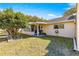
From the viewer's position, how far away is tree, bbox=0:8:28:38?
12398 millimetres

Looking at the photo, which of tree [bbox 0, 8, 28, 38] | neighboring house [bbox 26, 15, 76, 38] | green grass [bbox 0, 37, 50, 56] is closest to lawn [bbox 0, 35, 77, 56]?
green grass [bbox 0, 37, 50, 56]

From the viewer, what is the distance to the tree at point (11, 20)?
12.4 m

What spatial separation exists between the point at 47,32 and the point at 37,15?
10.5 feet

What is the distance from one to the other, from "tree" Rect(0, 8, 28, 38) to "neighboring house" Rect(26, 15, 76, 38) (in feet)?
10.7

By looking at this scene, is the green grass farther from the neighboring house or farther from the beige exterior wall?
the neighboring house

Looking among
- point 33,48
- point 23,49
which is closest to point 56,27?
point 33,48

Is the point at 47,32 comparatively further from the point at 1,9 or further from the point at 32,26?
the point at 1,9

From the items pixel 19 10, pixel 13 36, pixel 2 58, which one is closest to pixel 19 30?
pixel 13 36

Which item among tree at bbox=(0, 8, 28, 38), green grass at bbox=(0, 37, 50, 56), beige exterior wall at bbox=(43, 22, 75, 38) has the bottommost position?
green grass at bbox=(0, 37, 50, 56)

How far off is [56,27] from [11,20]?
547cm

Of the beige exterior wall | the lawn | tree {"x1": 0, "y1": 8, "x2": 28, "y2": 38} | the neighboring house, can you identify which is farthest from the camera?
the neighboring house

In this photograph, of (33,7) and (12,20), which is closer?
(12,20)

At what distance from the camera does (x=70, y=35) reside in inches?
522

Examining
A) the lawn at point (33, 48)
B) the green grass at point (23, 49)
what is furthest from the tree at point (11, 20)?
the green grass at point (23, 49)
